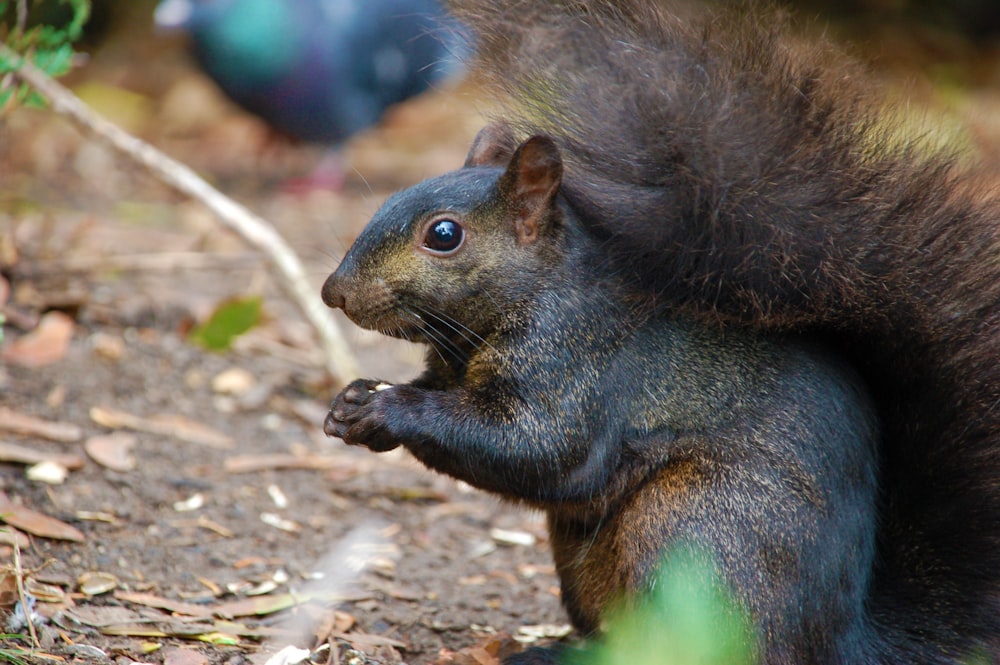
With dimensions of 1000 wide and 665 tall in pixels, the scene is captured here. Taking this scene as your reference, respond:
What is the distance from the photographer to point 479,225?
2.91 m

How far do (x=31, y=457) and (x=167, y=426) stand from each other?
0.71 meters

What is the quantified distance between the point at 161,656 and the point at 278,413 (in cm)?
207

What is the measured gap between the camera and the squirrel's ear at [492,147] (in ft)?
10.6

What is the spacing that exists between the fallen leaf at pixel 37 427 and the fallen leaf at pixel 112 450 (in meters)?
0.06

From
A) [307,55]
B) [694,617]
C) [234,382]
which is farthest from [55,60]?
[307,55]

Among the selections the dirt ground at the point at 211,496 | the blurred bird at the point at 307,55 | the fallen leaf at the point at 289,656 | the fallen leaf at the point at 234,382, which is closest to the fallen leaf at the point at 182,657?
the dirt ground at the point at 211,496

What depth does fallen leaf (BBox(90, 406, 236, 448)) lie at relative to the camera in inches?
167

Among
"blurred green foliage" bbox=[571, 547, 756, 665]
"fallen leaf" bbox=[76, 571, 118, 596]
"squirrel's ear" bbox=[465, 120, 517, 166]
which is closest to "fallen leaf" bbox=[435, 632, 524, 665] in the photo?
"blurred green foliage" bbox=[571, 547, 756, 665]

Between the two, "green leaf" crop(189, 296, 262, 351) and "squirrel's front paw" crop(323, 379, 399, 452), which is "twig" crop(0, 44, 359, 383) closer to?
"green leaf" crop(189, 296, 262, 351)

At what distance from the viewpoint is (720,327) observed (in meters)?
2.88

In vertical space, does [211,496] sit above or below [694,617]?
below

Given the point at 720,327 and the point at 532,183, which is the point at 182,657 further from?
the point at 720,327

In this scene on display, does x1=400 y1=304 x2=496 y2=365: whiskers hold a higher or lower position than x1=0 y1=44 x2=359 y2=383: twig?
higher

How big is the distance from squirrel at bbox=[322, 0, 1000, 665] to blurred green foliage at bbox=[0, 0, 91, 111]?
131 centimetres
